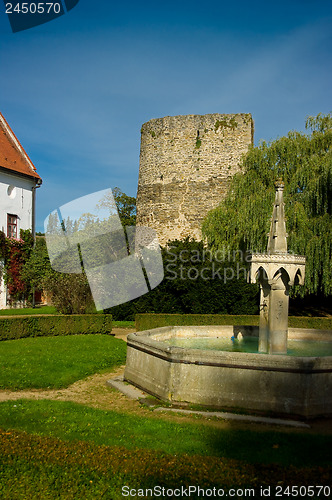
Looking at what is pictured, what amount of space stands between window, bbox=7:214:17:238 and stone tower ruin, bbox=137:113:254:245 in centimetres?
880

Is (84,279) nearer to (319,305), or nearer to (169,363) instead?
(319,305)

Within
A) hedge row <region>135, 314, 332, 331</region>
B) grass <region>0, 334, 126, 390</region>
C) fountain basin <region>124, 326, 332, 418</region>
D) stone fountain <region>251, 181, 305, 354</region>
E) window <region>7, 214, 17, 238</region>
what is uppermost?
window <region>7, 214, 17, 238</region>

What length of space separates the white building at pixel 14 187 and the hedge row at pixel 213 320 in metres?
12.5

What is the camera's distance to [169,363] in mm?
7871

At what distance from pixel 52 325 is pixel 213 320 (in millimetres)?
6260

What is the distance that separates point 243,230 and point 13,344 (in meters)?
11.1

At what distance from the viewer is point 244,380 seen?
744cm

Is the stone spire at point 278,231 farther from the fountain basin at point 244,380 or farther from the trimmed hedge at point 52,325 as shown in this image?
the trimmed hedge at point 52,325

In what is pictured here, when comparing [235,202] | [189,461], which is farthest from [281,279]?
[235,202]

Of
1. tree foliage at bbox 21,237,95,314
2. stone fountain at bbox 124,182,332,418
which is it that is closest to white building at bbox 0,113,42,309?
tree foliage at bbox 21,237,95,314

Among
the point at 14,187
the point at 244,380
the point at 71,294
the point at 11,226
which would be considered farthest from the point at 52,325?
the point at 14,187

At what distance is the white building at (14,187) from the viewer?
90.7ft

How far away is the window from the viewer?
28.3 metres

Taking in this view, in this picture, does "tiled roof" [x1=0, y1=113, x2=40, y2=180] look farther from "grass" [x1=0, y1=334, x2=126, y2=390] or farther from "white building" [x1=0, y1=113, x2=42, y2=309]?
"grass" [x1=0, y1=334, x2=126, y2=390]
